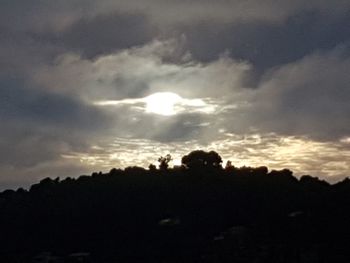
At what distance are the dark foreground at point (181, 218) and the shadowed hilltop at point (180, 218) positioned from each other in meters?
0.12

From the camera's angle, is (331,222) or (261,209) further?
(261,209)

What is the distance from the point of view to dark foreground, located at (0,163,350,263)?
7544 cm


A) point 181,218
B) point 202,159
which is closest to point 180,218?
point 181,218

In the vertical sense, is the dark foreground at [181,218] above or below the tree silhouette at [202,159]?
below

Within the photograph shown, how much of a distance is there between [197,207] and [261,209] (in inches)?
342

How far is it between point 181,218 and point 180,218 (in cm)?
12

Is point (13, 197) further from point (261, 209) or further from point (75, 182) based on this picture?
point (261, 209)

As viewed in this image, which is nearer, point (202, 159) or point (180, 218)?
point (180, 218)

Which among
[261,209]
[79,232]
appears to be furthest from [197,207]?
[79,232]

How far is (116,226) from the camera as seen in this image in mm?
90000

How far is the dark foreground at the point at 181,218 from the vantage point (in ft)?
247

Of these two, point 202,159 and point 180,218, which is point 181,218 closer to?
point 180,218

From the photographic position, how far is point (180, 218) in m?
90.2

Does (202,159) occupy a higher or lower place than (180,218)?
higher
